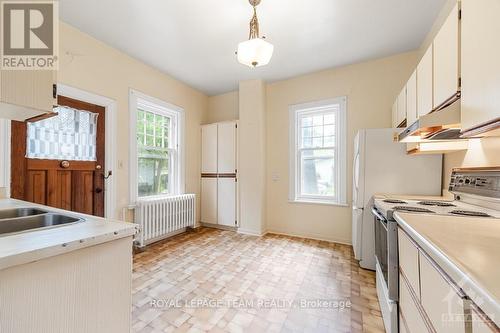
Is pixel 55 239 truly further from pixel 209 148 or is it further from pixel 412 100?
pixel 209 148

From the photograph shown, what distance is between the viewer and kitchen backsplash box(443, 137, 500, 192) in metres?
1.38

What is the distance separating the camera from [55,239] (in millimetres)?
762

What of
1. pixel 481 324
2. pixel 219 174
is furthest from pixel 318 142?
pixel 481 324

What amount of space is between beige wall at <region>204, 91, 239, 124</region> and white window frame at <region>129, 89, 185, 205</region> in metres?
0.80

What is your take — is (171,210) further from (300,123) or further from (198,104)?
(300,123)

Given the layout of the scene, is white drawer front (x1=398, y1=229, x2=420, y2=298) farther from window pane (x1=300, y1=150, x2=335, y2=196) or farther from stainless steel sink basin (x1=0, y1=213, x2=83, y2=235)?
window pane (x1=300, y1=150, x2=335, y2=196)

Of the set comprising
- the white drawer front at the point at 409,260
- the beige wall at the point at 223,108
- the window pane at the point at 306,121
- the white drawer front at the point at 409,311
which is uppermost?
the beige wall at the point at 223,108

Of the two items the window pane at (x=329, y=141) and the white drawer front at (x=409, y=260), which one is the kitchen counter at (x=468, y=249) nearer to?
the white drawer front at (x=409, y=260)

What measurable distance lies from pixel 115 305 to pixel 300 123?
344 cm

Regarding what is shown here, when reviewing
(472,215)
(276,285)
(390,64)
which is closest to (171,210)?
(276,285)

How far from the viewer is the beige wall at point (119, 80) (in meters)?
2.38

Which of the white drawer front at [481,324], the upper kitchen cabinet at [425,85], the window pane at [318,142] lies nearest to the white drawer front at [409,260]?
the white drawer front at [481,324]

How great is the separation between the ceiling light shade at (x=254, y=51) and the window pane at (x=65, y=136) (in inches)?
83.2

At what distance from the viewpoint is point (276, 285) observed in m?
2.12
